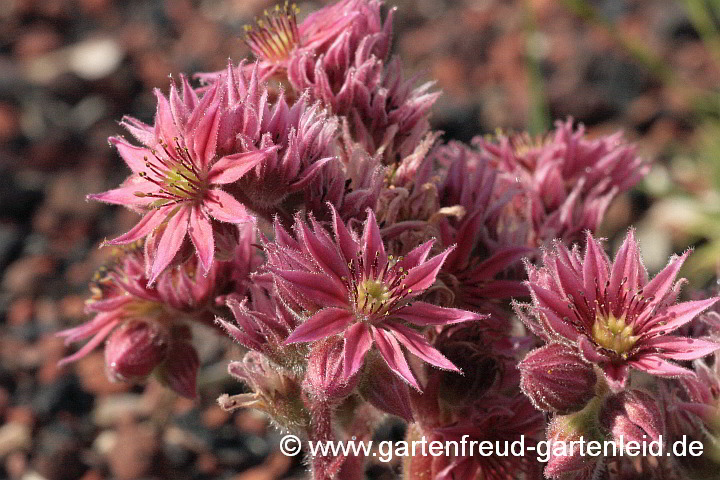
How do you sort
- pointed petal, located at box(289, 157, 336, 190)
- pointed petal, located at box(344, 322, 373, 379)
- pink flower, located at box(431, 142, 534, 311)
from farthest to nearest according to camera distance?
pink flower, located at box(431, 142, 534, 311), pointed petal, located at box(289, 157, 336, 190), pointed petal, located at box(344, 322, 373, 379)

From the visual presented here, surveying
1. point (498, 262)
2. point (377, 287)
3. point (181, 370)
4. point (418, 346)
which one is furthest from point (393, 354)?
point (181, 370)

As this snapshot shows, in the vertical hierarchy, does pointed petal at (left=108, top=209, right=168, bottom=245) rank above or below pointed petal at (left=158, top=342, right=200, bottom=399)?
above

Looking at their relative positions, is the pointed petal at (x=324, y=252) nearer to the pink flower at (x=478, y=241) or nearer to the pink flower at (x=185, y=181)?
the pink flower at (x=185, y=181)

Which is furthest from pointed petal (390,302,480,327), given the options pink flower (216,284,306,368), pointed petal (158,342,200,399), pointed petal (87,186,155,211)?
pointed petal (158,342,200,399)

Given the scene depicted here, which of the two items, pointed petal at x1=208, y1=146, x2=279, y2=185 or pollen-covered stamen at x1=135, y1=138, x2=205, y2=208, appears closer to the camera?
pointed petal at x1=208, y1=146, x2=279, y2=185

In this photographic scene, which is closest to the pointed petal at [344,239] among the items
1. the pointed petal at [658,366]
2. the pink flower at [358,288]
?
the pink flower at [358,288]

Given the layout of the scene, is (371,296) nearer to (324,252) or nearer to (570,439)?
(324,252)

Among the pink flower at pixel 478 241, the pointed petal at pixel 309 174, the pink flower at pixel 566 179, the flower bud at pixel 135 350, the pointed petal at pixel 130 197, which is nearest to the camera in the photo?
the pointed petal at pixel 309 174

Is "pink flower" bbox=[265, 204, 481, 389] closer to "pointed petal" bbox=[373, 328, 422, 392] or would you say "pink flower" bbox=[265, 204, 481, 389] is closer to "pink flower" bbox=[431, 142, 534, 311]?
"pointed petal" bbox=[373, 328, 422, 392]
